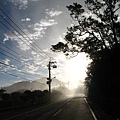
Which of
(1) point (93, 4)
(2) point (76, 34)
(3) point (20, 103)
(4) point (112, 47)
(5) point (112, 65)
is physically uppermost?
(1) point (93, 4)

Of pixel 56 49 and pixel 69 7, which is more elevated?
pixel 69 7

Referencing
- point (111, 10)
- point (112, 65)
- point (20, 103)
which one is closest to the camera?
point (111, 10)

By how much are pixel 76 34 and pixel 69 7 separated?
3.66 meters

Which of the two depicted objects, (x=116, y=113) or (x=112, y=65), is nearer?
(x=116, y=113)

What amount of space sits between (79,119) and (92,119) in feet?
3.23

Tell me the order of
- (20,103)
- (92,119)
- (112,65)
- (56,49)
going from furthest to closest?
(20,103) < (56,49) < (112,65) < (92,119)

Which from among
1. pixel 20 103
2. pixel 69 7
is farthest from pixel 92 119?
pixel 20 103

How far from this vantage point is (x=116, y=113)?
13211 millimetres

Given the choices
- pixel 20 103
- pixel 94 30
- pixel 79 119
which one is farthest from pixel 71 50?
pixel 20 103

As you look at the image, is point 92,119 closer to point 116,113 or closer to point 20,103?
point 116,113

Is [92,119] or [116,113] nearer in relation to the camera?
[116,113]

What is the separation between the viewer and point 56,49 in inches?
1063

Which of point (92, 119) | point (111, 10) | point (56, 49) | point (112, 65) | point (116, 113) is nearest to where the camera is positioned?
point (116, 113)

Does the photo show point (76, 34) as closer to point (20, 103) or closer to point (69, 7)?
point (69, 7)
